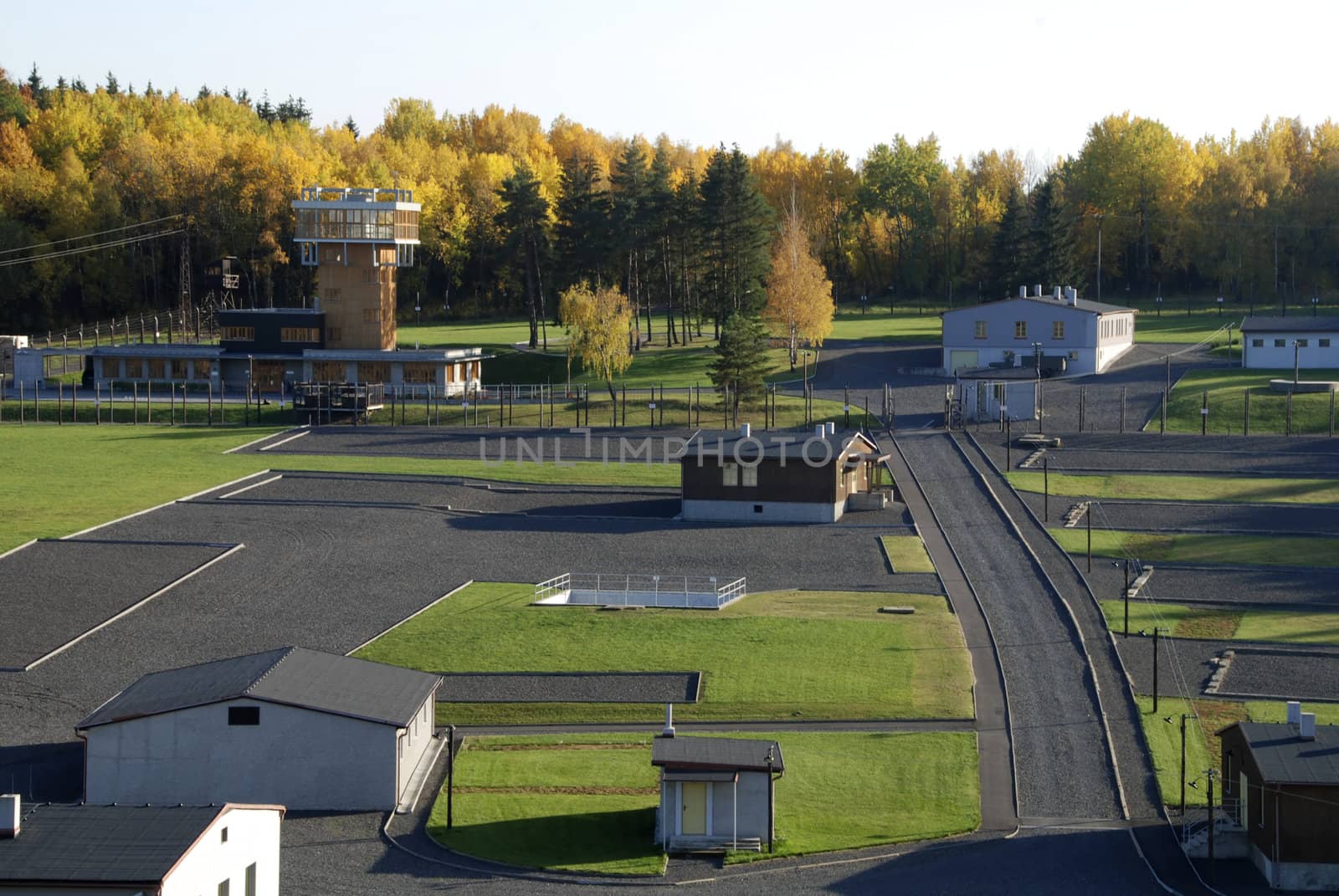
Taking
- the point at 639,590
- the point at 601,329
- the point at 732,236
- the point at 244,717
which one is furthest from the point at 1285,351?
the point at 244,717

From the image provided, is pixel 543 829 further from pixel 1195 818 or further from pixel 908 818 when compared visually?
pixel 1195 818

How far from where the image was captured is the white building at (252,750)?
3228 centimetres

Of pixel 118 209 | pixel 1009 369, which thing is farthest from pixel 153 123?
pixel 1009 369

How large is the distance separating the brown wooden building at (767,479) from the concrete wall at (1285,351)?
31.8 metres

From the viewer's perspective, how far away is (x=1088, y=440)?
6831 centimetres

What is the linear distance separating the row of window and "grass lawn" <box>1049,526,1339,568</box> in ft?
101

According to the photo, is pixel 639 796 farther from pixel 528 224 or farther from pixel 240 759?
pixel 528 224

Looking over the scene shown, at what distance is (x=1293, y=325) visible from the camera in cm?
8275

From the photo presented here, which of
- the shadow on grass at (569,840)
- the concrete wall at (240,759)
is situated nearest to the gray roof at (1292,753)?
the shadow on grass at (569,840)

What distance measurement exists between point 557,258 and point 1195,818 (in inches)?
2776

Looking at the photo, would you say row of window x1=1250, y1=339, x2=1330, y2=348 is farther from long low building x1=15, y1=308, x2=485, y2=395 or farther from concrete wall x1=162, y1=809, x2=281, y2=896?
concrete wall x1=162, y1=809, x2=281, y2=896

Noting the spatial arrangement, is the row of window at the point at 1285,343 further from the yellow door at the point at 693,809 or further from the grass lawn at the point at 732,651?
the yellow door at the point at 693,809

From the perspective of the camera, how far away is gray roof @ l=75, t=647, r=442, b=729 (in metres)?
32.6

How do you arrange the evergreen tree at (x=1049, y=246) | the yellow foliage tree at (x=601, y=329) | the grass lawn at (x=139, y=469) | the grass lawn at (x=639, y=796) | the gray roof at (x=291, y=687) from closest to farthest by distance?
the grass lawn at (x=639, y=796) < the gray roof at (x=291, y=687) < the grass lawn at (x=139, y=469) < the yellow foliage tree at (x=601, y=329) < the evergreen tree at (x=1049, y=246)
